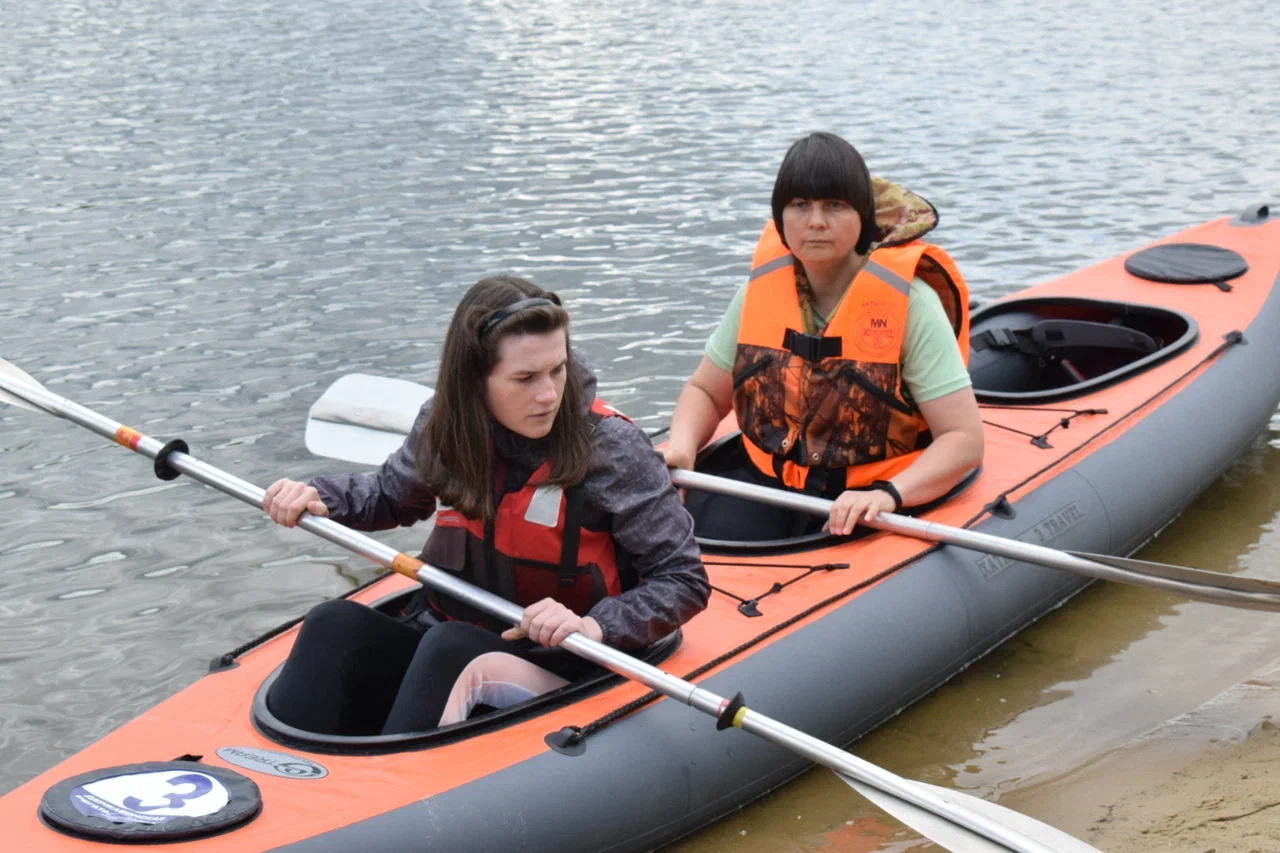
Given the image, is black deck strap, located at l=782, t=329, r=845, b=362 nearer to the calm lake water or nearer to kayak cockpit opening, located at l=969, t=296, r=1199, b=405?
the calm lake water

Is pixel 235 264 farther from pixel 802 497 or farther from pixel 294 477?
pixel 802 497

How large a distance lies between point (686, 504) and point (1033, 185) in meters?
5.61

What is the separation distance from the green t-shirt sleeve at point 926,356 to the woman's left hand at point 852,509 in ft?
0.87

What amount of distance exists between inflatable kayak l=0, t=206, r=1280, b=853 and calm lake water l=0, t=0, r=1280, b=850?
0.25m

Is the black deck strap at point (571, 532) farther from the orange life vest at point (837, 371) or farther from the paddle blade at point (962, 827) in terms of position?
the orange life vest at point (837, 371)

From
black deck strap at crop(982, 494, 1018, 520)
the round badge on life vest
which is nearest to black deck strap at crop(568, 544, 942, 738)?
black deck strap at crop(982, 494, 1018, 520)

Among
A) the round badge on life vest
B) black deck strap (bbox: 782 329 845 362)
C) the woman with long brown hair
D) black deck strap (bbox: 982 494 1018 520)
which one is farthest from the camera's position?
black deck strap (bbox: 982 494 1018 520)

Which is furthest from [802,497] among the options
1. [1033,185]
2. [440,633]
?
[1033,185]

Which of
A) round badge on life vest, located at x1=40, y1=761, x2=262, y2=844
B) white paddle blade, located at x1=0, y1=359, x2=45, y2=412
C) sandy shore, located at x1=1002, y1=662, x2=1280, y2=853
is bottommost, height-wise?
sandy shore, located at x1=1002, y1=662, x2=1280, y2=853

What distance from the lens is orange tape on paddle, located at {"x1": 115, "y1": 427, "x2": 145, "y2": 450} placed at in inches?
132

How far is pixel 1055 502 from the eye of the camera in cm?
366

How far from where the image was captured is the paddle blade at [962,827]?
2398 millimetres

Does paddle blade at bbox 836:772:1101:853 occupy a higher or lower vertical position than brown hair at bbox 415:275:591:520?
lower

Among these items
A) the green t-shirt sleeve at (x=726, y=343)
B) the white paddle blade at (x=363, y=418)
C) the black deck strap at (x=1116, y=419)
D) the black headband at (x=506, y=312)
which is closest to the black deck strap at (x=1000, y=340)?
the black deck strap at (x=1116, y=419)
